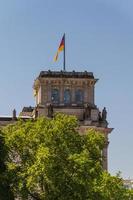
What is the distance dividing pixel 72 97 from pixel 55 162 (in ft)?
180

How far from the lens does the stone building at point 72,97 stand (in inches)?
5404

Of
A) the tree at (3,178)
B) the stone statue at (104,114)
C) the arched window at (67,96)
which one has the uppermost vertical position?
the arched window at (67,96)

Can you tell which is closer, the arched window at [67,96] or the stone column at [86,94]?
the arched window at [67,96]

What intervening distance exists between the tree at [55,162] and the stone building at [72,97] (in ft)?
144

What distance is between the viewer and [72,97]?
138750mm

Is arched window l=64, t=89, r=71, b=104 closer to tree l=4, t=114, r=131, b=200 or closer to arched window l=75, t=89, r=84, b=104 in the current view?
arched window l=75, t=89, r=84, b=104

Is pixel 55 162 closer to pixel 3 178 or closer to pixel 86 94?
pixel 3 178

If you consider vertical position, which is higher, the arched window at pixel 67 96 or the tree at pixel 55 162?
the arched window at pixel 67 96

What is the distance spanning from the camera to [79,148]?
9019 centimetres

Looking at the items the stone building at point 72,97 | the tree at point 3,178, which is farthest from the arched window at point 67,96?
the tree at point 3,178

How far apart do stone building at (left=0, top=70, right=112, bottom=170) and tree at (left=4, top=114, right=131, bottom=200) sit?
4382cm

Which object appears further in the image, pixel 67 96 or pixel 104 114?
pixel 104 114

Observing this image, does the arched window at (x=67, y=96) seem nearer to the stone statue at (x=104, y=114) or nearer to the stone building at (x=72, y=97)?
the stone building at (x=72, y=97)

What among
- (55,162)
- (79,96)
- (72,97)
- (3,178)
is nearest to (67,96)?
(72,97)
